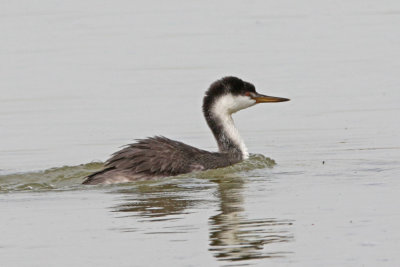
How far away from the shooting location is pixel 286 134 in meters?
16.7

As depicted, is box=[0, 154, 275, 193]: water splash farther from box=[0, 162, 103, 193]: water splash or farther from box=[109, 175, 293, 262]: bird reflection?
box=[109, 175, 293, 262]: bird reflection

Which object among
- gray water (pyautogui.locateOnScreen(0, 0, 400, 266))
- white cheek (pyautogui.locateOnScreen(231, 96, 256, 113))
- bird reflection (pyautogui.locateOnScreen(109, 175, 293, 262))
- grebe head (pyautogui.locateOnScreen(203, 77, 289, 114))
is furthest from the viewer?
white cheek (pyautogui.locateOnScreen(231, 96, 256, 113))

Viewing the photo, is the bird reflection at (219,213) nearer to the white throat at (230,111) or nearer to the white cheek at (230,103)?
the white throat at (230,111)

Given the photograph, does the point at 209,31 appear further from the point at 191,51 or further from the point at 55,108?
the point at 55,108

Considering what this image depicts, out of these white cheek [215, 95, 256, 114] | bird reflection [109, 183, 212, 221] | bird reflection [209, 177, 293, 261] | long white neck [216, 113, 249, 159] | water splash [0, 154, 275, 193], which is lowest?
bird reflection [209, 177, 293, 261]

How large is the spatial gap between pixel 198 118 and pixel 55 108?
2.54 meters

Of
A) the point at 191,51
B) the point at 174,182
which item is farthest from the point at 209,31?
the point at 174,182

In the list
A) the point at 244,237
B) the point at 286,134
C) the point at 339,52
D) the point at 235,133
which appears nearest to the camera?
the point at 244,237

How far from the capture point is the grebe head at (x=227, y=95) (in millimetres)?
15195

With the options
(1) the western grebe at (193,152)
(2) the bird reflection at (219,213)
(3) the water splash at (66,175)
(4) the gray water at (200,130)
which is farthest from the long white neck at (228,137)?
(2) the bird reflection at (219,213)

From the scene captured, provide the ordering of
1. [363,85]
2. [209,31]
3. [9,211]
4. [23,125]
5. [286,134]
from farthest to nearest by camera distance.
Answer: [209,31]
[363,85]
[23,125]
[286,134]
[9,211]

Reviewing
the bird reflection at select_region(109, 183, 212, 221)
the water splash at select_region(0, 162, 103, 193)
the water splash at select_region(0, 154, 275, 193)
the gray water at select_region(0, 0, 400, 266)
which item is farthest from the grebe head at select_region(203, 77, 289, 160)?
the bird reflection at select_region(109, 183, 212, 221)

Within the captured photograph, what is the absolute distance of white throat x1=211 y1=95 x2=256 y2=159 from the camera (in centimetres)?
1521

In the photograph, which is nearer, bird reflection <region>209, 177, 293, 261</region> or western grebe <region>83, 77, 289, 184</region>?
bird reflection <region>209, 177, 293, 261</region>
